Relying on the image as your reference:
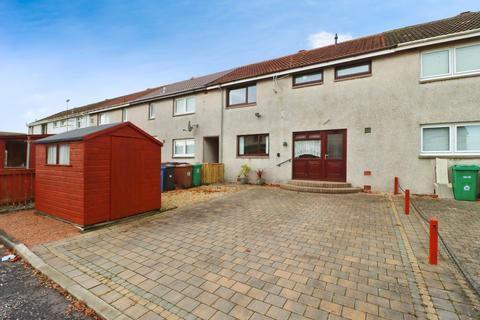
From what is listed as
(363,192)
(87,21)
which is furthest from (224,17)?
(363,192)

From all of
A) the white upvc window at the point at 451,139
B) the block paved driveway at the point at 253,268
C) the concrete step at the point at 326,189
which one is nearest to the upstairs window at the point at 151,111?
the concrete step at the point at 326,189

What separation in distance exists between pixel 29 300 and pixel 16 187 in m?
6.86

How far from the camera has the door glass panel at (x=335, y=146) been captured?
34.3 ft

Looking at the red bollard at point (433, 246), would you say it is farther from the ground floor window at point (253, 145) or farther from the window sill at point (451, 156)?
the ground floor window at point (253, 145)

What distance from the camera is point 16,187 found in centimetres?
741

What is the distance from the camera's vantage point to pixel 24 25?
10148mm

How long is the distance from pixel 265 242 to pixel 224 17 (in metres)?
11.8

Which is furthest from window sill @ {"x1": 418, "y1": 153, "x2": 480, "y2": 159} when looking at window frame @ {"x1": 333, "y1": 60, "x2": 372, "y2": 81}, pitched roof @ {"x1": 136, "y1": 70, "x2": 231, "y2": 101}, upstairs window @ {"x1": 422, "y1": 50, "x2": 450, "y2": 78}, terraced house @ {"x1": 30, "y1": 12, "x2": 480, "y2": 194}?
pitched roof @ {"x1": 136, "y1": 70, "x2": 231, "y2": 101}

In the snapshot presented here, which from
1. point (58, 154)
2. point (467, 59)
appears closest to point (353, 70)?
point (467, 59)

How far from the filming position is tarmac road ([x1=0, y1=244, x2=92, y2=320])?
2.45m

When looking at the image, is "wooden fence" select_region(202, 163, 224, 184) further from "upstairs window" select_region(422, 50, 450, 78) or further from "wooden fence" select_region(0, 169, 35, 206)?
"upstairs window" select_region(422, 50, 450, 78)

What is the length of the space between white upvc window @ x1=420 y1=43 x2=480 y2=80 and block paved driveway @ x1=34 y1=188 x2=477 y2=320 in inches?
274

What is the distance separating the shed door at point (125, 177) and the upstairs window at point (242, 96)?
8.51m

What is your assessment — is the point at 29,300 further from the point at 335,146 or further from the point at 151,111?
the point at 151,111
